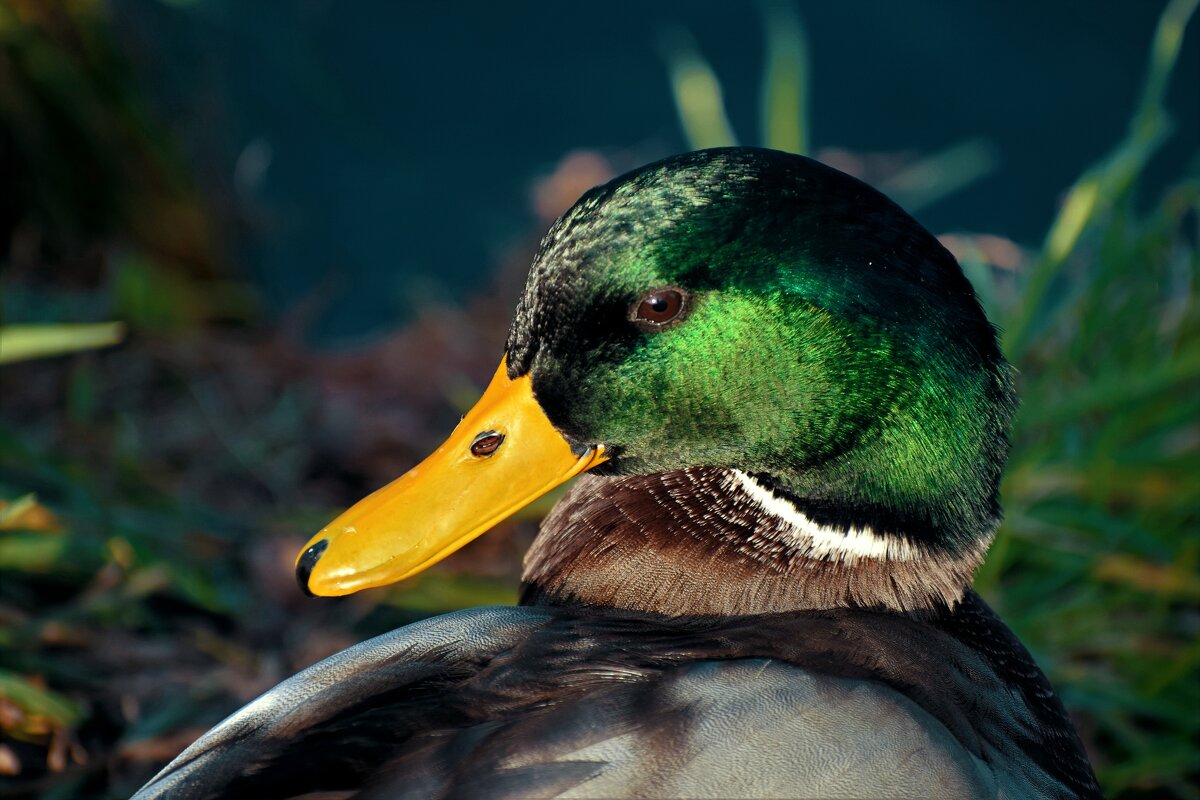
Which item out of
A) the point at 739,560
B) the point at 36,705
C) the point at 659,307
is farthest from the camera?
the point at 36,705

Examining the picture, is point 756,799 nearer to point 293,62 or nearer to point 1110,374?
point 1110,374

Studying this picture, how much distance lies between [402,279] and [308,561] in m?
3.26

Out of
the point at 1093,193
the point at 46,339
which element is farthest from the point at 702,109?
the point at 46,339

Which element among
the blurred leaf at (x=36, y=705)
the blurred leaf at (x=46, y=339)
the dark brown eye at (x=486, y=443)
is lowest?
the blurred leaf at (x=36, y=705)

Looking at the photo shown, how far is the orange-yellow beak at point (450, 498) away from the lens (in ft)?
4.95

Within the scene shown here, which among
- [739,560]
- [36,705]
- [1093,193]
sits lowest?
[36,705]

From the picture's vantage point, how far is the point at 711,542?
165cm

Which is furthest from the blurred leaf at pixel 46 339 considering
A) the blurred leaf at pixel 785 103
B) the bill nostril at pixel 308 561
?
the blurred leaf at pixel 785 103

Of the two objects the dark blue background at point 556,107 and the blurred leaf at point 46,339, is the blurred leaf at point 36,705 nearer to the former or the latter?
the blurred leaf at point 46,339

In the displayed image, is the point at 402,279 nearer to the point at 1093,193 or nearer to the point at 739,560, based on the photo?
the point at 1093,193

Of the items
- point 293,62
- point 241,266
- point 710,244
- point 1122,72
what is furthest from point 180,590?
point 1122,72

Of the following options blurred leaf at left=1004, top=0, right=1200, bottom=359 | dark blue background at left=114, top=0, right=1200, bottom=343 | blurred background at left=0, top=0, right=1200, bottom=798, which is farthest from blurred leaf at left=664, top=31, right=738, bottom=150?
dark blue background at left=114, top=0, right=1200, bottom=343

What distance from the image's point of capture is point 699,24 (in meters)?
5.33

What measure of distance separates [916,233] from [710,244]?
9.8 inches
